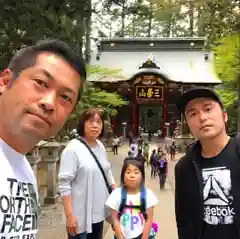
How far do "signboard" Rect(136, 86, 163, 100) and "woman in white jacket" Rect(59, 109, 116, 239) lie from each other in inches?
898

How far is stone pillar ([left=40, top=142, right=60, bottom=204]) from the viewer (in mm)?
Result: 7248

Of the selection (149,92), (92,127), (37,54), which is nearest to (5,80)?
(37,54)

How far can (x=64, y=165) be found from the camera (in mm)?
2766

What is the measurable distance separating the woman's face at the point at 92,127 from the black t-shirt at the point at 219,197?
1.08 m

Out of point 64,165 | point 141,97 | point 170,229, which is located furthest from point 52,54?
point 141,97

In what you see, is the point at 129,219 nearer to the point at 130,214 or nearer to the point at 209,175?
the point at 130,214

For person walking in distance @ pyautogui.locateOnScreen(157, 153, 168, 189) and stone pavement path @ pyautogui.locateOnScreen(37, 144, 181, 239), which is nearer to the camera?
stone pavement path @ pyautogui.locateOnScreen(37, 144, 181, 239)

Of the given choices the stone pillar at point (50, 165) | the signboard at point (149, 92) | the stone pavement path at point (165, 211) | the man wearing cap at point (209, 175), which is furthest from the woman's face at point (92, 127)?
the signboard at point (149, 92)

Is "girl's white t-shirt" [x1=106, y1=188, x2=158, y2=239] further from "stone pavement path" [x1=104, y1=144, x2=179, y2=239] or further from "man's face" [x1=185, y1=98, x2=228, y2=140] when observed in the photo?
"stone pavement path" [x1=104, y1=144, x2=179, y2=239]

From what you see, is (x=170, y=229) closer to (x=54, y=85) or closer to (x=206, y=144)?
(x=206, y=144)

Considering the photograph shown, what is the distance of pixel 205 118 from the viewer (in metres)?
1.99

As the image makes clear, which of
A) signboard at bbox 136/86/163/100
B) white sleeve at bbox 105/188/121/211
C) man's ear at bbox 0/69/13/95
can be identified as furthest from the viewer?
signboard at bbox 136/86/163/100

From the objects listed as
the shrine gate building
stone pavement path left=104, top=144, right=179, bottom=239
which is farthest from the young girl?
the shrine gate building

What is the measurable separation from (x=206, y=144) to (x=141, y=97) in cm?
2408
